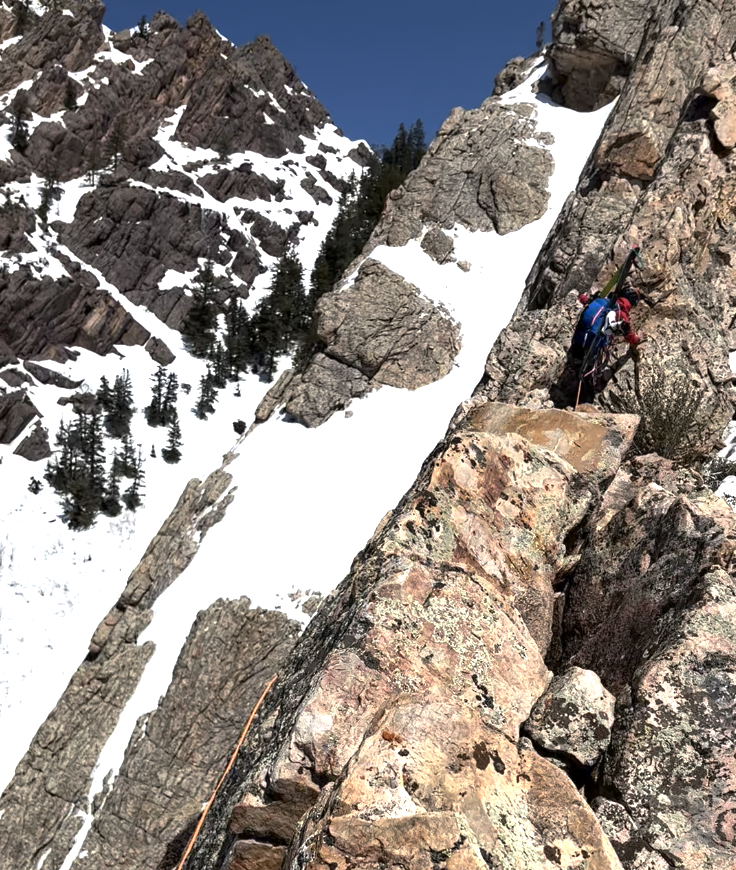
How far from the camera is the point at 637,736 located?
3.85m

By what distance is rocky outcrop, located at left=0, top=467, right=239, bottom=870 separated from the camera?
639 inches

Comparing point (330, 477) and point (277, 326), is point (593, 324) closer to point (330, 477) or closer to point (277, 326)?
point (330, 477)

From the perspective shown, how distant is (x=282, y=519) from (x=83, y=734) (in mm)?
8319

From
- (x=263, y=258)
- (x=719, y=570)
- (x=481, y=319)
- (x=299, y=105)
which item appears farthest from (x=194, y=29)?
(x=719, y=570)

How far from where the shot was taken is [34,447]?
4131 centimetres

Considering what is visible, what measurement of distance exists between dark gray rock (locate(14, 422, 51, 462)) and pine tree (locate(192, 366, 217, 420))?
410 inches

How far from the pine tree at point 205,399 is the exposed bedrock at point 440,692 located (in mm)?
41722

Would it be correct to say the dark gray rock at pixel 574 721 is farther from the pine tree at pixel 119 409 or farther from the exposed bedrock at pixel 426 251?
the pine tree at pixel 119 409

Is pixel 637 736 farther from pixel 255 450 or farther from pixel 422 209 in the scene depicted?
pixel 422 209

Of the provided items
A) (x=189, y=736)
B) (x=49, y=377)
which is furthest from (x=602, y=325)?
(x=49, y=377)

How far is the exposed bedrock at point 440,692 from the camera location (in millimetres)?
3172

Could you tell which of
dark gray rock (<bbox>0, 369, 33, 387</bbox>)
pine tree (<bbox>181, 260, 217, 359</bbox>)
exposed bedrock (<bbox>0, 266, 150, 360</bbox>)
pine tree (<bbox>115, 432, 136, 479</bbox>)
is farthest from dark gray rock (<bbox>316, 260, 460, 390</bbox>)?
exposed bedrock (<bbox>0, 266, 150, 360</bbox>)

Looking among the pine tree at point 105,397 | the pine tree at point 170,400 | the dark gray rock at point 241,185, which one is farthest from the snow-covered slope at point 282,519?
the dark gray rock at point 241,185

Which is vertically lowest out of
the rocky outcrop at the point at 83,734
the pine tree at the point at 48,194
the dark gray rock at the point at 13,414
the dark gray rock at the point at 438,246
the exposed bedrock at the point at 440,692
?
the rocky outcrop at the point at 83,734
